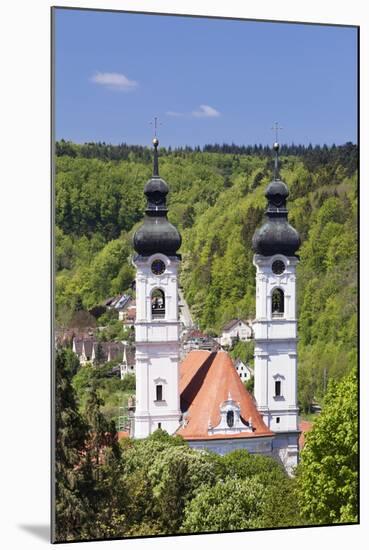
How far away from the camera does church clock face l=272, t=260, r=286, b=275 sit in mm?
18312

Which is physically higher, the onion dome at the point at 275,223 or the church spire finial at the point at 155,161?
the church spire finial at the point at 155,161

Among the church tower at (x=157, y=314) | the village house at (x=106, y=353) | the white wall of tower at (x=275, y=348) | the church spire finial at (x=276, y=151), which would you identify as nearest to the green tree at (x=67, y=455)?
the village house at (x=106, y=353)

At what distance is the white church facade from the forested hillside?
4.3 inches

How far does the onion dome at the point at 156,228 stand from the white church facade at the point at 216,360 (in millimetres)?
10

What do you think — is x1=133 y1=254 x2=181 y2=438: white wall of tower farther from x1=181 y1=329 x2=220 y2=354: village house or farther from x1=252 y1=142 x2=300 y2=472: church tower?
x1=252 y1=142 x2=300 y2=472: church tower

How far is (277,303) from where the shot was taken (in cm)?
1834

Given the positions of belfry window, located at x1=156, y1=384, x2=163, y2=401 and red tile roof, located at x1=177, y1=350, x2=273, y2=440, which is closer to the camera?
belfry window, located at x1=156, y1=384, x2=163, y2=401

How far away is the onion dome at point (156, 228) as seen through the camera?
17.7 meters

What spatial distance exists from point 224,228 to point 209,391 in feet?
5.49

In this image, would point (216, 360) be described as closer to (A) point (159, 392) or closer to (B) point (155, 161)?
(A) point (159, 392)

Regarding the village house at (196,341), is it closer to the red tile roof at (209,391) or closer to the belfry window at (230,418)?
the red tile roof at (209,391)

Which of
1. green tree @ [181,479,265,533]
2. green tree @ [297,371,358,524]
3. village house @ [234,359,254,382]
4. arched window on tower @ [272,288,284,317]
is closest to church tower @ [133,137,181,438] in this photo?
village house @ [234,359,254,382]

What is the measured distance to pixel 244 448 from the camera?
17.9 m

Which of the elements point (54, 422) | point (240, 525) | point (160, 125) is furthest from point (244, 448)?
point (160, 125)
